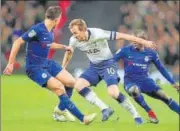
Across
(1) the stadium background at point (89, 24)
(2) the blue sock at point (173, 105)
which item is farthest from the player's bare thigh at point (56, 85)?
(1) the stadium background at point (89, 24)

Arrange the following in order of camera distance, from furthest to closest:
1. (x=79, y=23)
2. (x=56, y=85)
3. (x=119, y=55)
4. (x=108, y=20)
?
(x=108, y=20) < (x=119, y=55) < (x=56, y=85) < (x=79, y=23)

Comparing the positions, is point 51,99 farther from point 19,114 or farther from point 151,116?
point 151,116

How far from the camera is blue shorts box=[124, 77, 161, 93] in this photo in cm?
1489

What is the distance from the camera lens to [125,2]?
30906 millimetres

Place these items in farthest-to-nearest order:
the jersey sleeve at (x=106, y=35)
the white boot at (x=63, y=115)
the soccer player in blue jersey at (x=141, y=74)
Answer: the white boot at (x=63, y=115) → the soccer player in blue jersey at (x=141, y=74) → the jersey sleeve at (x=106, y=35)

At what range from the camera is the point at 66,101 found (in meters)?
13.8

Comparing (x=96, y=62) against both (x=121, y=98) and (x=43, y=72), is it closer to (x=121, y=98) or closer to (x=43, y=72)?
(x=121, y=98)

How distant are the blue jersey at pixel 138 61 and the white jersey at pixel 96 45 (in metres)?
0.52

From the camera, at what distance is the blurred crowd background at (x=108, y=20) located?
28.1 metres

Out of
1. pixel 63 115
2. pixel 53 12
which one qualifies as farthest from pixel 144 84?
pixel 53 12

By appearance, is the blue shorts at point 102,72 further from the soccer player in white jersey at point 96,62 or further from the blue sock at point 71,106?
the blue sock at point 71,106

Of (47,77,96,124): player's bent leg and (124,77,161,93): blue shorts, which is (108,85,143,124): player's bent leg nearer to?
(47,77,96,124): player's bent leg

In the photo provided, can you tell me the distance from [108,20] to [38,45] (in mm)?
16729

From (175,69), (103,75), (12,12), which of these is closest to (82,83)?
(103,75)
